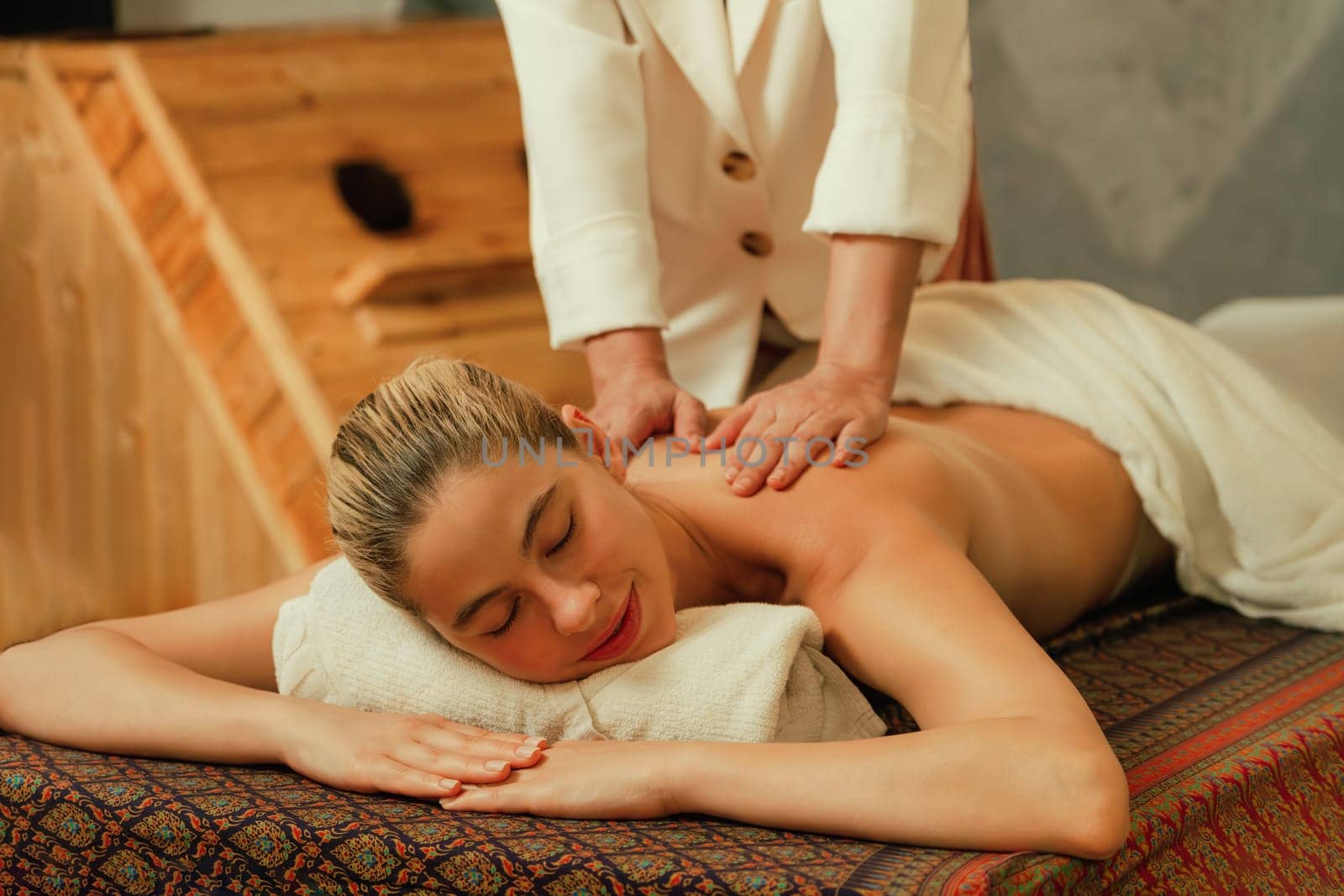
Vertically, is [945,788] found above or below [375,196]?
above

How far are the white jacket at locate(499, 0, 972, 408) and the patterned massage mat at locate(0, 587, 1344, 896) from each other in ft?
2.07

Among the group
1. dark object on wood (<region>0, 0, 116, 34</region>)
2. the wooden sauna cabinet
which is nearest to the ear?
the wooden sauna cabinet

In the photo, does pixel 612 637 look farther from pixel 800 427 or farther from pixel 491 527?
pixel 800 427

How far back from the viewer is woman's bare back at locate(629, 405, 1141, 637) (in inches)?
57.4

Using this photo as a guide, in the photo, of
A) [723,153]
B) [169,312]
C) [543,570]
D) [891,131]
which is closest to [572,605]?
[543,570]

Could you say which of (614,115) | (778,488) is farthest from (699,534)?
(614,115)

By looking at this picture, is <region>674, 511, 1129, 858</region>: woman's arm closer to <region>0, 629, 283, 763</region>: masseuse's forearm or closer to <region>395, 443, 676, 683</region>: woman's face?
<region>395, 443, 676, 683</region>: woman's face

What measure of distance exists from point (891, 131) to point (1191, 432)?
0.57 meters

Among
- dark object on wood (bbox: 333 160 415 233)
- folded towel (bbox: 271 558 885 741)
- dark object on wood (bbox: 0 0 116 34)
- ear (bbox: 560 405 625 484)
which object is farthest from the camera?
dark object on wood (bbox: 0 0 116 34)

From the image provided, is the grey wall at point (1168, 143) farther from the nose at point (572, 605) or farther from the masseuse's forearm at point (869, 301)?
the nose at point (572, 605)

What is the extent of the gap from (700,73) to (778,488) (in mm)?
721

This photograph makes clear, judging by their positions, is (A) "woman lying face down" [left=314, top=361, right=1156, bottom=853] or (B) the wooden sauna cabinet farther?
(B) the wooden sauna cabinet

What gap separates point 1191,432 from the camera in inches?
75.1

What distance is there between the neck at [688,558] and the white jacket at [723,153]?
15.2 inches
